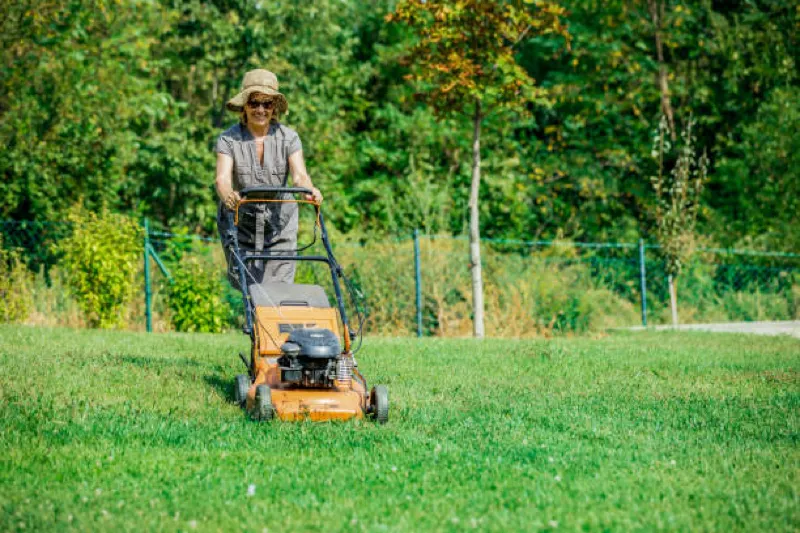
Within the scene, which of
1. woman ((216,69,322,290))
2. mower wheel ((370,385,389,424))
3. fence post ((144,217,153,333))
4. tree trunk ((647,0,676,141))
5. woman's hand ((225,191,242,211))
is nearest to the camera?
mower wheel ((370,385,389,424))

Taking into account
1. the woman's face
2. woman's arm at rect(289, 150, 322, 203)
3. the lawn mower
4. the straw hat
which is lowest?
the lawn mower

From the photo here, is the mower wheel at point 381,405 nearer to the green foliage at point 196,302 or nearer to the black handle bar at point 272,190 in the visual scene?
the black handle bar at point 272,190

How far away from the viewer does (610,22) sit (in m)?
21.1

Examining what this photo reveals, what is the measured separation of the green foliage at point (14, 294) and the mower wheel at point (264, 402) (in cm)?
731

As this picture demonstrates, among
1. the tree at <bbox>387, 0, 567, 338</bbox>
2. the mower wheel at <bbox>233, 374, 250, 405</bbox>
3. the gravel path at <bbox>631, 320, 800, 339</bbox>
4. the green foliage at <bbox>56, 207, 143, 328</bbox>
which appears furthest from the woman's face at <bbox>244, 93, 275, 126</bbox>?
the gravel path at <bbox>631, 320, 800, 339</bbox>

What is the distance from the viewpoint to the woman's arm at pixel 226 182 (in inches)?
255

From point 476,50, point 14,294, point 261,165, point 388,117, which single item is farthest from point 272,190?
point 388,117

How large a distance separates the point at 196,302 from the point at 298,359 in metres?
7.07

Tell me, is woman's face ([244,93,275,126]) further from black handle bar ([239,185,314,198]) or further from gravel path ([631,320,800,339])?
gravel path ([631,320,800,339])

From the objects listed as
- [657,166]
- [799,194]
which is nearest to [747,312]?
[799,194]

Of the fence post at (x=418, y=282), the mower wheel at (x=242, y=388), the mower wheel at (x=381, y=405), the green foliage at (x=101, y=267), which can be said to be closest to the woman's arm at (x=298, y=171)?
the mower wheel at (x=242, y=388)

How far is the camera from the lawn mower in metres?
5.72

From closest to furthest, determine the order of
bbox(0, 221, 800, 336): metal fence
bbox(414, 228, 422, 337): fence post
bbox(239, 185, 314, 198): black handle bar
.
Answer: bbox(239, 185, 314, 198): black handle bar, bbox(414, 228, 422, 337): fence post, bbox(0, 221, 800, 336): metal fence

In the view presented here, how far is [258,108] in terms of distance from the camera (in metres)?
6.91
